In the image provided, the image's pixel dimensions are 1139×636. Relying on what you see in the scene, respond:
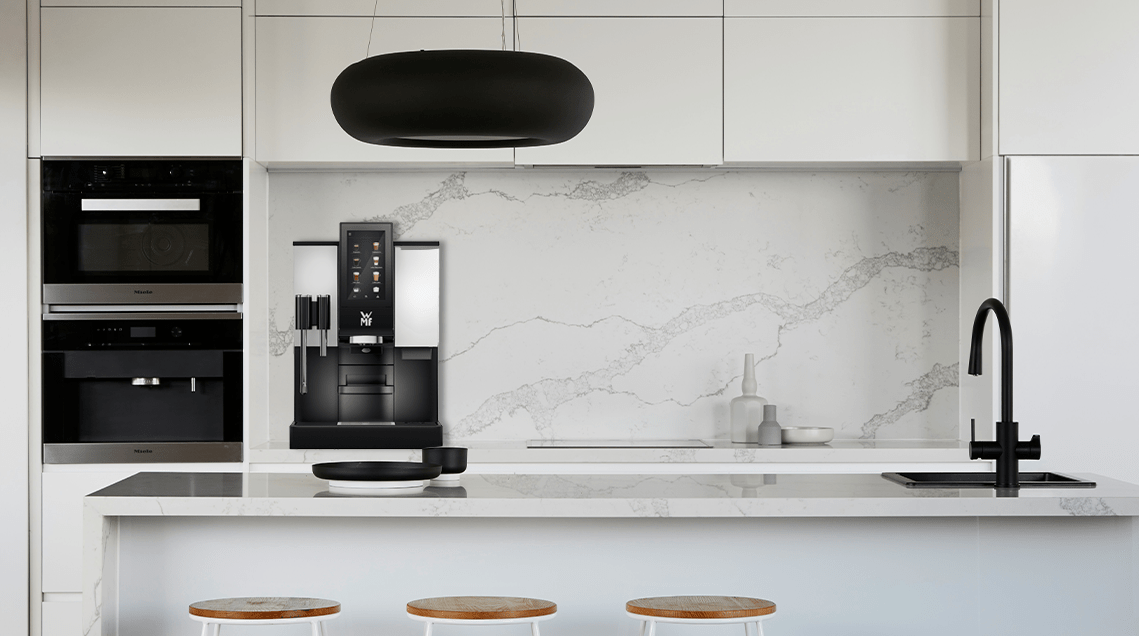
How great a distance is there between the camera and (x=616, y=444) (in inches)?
135

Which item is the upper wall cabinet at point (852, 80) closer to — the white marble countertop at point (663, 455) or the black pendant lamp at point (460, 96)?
the white marble countertop at point (663, 455)

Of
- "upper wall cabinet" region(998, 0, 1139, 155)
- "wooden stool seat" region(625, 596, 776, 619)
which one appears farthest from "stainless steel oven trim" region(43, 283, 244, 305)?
"upper wall cabinet" region(998, 0, 1139, 155)

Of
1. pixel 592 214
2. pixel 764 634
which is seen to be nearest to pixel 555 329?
pixel 592 214

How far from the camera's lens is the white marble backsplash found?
3605 mm

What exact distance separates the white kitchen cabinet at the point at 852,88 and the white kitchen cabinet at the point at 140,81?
1562 millimetres

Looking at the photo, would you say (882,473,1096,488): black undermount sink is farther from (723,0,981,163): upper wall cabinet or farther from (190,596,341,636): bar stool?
(723,0,981,163): upper wall cabinet

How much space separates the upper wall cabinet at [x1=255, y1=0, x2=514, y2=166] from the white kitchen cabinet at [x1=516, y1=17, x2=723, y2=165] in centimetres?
21

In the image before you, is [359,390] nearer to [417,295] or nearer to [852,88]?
[417,295]

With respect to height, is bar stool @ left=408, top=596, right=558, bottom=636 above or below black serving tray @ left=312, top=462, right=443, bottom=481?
below

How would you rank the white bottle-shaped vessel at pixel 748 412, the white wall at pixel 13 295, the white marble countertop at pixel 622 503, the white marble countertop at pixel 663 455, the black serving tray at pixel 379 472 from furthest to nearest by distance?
the white bottle-shaped vessel at pixel 748 412 < the white marble countertop at pixel 663 455 < the white wall at pixel 13 295 < the black serving tray at pixel 379 472 < the white marble countertop at pixel 622 503

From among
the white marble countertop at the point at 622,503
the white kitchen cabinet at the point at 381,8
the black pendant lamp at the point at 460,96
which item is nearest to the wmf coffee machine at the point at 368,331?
the white kitchen cabinet at the point at 381,8

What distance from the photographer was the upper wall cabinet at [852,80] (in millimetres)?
3256

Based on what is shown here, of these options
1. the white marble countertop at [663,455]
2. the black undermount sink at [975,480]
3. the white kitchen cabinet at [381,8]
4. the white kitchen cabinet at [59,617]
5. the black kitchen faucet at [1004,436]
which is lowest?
the white kitchen cabinet at [59,617]

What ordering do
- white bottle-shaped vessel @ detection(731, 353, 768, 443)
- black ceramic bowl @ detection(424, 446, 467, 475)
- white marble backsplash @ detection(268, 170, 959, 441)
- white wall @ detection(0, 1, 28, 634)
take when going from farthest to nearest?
white marble backsplash @ detection(268, 170, 959, 441) → white bottle-shaped vessel @ detection(731, 353, 768, 443) → white wall @ detection(0, 1, 28, 634) → black ceramic bowl @ detection(424, 446, 467, 475)
